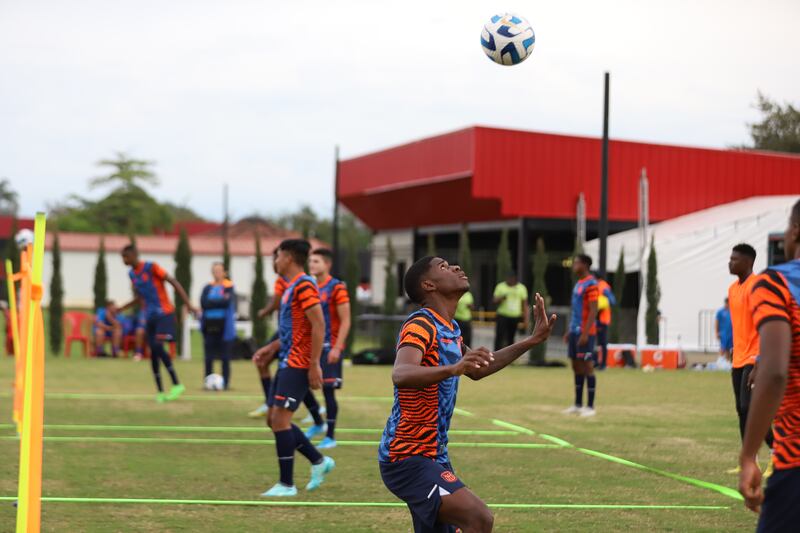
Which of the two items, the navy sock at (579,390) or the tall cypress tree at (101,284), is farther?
the tall cypress tree at (101,284)

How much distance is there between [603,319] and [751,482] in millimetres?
20313

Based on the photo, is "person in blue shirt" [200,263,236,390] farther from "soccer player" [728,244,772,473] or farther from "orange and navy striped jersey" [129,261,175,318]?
"soccer player" [728,244,772,473]

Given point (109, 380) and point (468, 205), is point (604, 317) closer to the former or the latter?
point (109, 380)

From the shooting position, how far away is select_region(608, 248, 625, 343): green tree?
93.4 feet

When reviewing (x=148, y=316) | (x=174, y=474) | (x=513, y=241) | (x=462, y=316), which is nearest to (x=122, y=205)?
(x=513, y=241)

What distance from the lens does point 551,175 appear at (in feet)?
Result: 116

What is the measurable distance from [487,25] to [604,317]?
13202 millimetres

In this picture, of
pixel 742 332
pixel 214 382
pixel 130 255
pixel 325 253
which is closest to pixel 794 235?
pixel 742 332

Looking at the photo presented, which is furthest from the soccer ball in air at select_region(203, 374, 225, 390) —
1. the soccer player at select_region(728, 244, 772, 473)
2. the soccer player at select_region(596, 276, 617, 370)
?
the soccer player at select_region(728, 244, 772, 473)

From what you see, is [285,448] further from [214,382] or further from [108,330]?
[108,330]

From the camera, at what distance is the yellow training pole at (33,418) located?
6.25 meters

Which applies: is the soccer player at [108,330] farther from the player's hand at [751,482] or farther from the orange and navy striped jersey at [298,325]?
the player's hand at [751,482]

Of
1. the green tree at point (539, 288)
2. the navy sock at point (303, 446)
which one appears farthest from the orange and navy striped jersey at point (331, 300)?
the green tree at point (539, 288)

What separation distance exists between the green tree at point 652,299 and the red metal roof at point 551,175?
22.3 feet
